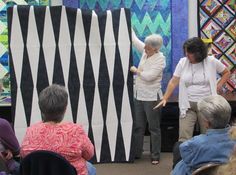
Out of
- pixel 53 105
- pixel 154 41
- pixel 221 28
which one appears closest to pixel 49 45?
pixel 154 41

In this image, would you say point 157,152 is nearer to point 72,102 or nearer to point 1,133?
point 72,102

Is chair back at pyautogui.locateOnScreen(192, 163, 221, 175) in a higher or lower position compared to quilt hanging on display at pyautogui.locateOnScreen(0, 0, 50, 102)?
lower

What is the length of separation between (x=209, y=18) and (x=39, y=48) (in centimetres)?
281

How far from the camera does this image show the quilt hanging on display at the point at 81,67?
4.66 meters

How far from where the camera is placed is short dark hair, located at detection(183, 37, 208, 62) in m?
4.37

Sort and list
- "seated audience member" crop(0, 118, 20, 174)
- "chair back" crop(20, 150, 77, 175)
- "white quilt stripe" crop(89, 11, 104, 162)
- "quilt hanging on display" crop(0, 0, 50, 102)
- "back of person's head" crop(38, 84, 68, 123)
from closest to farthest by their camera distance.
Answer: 1. "chair back" crop(20, 150, 77, 175)
2. "back of person's head" crop(38, 84, 68, 123)
3. "seated audience member" crop(0, 118, 20, 174)
4. "white quilt stripe" crop(89, 11, 104, 162)
5. "quilt hanging on display" crop(0, 0, 50, 102)

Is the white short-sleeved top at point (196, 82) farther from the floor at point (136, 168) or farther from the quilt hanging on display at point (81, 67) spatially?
the floor at point (136, 168)

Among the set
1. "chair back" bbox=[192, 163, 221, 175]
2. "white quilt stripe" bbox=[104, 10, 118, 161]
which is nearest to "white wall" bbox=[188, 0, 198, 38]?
"white quilt stripe" bbox=[104, 10, 118, 161]

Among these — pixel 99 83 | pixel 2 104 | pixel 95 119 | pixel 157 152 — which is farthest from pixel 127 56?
pixel 2 104

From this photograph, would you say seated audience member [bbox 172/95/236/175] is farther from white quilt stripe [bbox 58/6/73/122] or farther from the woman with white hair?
white quilt stripe [bbox 58/6/73/122]

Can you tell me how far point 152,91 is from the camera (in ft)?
16.3

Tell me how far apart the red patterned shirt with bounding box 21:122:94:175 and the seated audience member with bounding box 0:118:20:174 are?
13.1 inches

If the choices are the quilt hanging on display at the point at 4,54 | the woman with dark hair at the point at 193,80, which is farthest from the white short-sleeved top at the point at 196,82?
the quilt hanging on display at the point at 4,54

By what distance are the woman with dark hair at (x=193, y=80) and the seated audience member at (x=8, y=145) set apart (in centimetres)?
173
